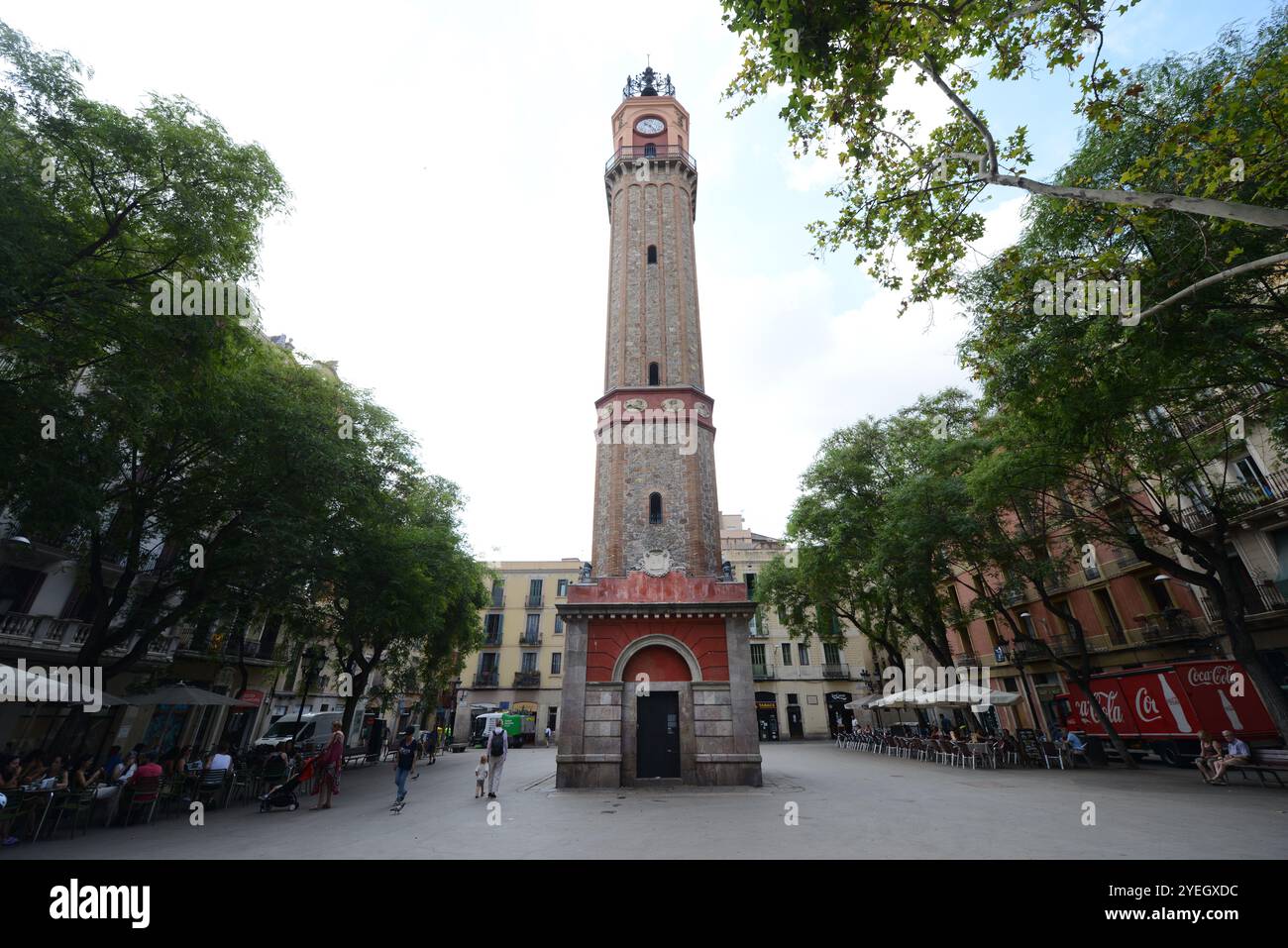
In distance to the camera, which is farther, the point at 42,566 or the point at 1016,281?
the point at 42,566

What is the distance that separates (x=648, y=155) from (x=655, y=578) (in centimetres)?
2076

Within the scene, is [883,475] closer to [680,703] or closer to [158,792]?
[680,703]

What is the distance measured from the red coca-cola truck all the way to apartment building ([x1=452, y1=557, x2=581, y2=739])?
30280 mm

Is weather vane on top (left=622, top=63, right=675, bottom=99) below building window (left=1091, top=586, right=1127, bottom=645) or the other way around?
the other way around

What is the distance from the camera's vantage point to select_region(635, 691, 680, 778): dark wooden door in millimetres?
15336

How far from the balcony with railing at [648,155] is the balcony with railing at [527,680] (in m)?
34.2

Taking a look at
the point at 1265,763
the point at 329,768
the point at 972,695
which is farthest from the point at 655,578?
the point at 1265,763

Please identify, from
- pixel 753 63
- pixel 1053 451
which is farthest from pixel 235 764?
pixel 1053 451

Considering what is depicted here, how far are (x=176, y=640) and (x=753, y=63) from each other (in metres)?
27.5

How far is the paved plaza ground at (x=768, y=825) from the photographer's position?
7.93m

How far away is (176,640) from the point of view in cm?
2202

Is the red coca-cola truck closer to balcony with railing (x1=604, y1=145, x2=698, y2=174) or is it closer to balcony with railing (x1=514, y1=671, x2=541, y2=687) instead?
balcony with railing (x1=604, y1=145, x2=698, y2=174)

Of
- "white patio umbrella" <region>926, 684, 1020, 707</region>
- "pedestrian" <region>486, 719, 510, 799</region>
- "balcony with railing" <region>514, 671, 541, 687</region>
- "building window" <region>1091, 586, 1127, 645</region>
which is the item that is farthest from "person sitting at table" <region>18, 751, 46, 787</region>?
"building window" <region>1091, 586, 1127, 645</region>

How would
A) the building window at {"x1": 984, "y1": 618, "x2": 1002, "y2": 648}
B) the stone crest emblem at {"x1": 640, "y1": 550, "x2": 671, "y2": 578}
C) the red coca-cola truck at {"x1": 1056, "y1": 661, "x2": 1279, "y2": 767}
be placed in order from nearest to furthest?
the stone crest emblem at {"x1": 640, "y1": 550, "x2": 671, "y2": 578}, the red coca-cola truck at {"x1": 1056, "y1": 661, "x2": 1279, "y2": 767}, the building window at {"x1": 984, "y1": 618, "x2": 1002, "y2": 648}
